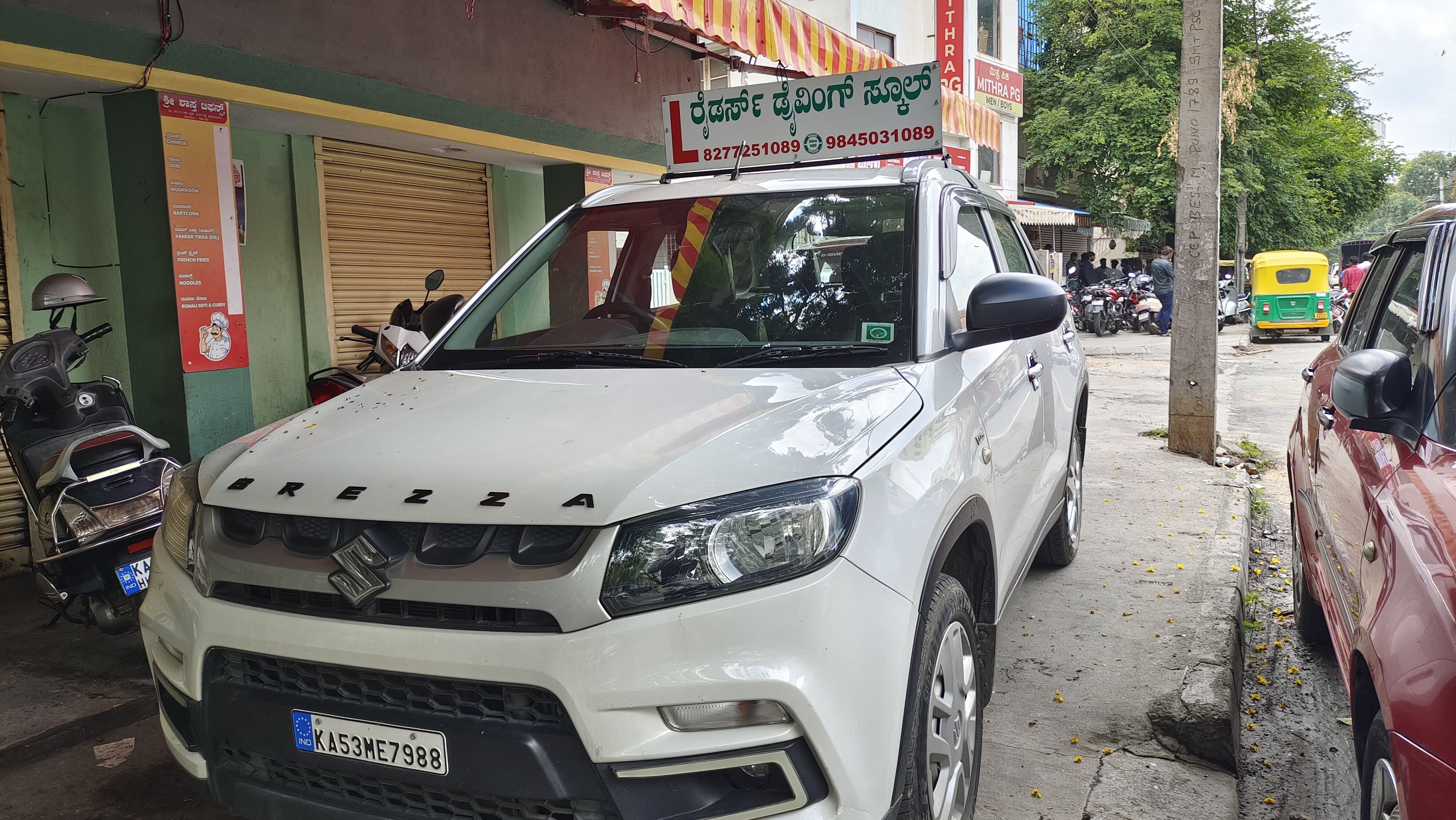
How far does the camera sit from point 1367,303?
3.86m

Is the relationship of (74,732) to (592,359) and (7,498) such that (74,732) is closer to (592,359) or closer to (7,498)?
(592,359)

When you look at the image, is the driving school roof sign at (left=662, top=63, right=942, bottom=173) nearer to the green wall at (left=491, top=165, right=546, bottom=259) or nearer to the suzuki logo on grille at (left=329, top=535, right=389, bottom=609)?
the suzuki logo on grille at (left=329, top=535, right=389, bottom=609)

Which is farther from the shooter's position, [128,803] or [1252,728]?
[1252,728]

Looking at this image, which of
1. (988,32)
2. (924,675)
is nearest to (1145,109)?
(988,32)

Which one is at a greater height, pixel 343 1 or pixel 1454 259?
pixel 343 1

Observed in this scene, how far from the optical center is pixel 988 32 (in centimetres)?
2317

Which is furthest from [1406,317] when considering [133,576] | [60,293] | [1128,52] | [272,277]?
[1128,52]

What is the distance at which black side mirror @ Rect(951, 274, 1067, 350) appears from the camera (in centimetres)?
280

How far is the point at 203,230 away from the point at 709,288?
4.09 meters

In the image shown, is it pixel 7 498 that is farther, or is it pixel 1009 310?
pixel 7 498

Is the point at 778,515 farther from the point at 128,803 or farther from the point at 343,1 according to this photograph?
the point at 343,1

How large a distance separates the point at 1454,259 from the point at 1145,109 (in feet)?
84.7

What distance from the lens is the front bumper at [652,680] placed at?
5.97ft

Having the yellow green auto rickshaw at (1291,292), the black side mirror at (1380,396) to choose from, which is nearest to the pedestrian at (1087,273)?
the yellow green auto rickshaw at (1291,292)
